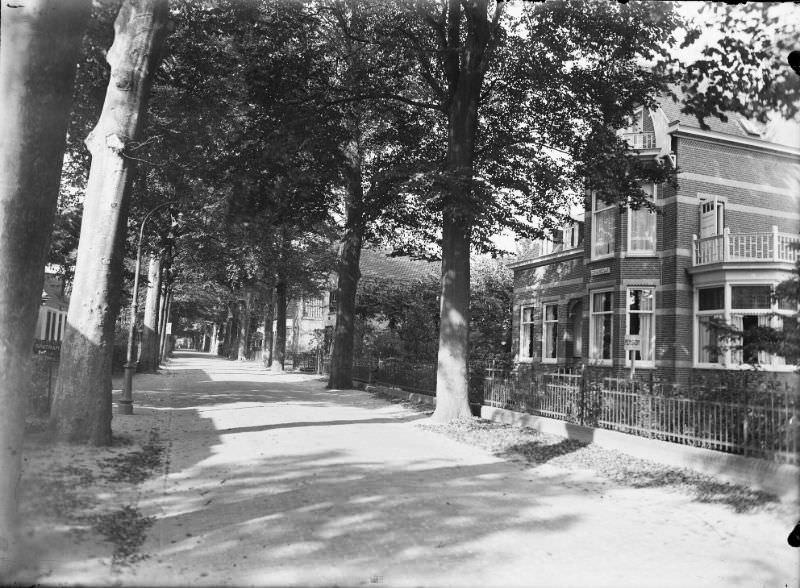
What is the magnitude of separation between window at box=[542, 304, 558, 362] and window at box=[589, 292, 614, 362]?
3048 mm

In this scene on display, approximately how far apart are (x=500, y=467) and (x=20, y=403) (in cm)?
643

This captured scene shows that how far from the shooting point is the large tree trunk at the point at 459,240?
14117 millimetres

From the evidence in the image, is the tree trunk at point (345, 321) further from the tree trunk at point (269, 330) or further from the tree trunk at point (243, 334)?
the tree trunk at point (243, 334)

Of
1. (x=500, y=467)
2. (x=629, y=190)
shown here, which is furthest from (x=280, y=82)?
(x=500, y=467)

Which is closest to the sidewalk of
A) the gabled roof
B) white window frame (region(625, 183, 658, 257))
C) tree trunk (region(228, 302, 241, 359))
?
white window frame (region(625, 183, 658, 257))

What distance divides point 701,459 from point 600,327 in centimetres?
1559

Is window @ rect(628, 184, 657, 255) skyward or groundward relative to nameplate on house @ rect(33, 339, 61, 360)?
skyward

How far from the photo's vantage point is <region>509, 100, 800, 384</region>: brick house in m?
21.1

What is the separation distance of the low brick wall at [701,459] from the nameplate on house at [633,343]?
10657 millimetres

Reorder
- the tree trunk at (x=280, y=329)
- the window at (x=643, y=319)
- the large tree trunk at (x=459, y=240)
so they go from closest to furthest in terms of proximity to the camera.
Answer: the large tree trunk at (x=459, y=240) → the window at (x=643, y=319) → the tree trunk at (x=280, y=329)

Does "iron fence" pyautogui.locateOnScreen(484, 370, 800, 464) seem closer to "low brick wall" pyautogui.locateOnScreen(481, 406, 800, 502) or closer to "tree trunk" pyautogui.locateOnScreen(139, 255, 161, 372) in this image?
"low brick wall" pyautogui.locateOnScreen(481, 406, 800, 502)

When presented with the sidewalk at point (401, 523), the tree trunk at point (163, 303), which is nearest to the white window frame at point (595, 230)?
the sidewalk at point (401, 523)

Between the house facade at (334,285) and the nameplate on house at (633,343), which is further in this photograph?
the house facade at (334,285)

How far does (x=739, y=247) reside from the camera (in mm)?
21312
